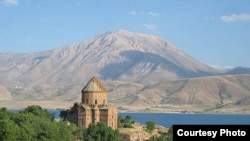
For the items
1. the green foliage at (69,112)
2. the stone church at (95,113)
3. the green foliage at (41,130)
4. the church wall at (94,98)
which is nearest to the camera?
the green foliage at (41,130)

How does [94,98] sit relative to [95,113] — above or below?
above

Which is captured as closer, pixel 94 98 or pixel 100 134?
pixel 100 134

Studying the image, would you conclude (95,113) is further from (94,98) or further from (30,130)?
(30,130)

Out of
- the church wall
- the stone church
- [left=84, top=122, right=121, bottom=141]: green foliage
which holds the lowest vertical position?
[left=84, top=122, right=121, bottom=141]: green foliage

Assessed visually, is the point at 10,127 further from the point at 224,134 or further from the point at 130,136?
the point at 224,134

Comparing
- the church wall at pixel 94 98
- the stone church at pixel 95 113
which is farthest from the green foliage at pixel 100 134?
the church wall at pixel 94 98

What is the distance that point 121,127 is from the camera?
82062 mm

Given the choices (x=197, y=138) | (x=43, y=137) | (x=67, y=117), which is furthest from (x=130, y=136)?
(x=197, y=138)

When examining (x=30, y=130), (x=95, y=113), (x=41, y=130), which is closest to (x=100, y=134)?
(x=95, y=113)

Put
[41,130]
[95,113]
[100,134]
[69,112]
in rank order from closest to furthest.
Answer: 1. [41,130]
2. [100,134]
3. [95,113]
4. [69,112]

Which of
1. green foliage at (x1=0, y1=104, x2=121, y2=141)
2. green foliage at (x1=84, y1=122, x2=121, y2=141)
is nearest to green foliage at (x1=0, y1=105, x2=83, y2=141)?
green foliage at (x1=0, y1=104, x2=121, y2=141)

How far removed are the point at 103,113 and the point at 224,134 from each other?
65.6 meters

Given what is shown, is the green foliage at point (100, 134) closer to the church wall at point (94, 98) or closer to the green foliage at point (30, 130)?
the green foliage at point (30, 130)

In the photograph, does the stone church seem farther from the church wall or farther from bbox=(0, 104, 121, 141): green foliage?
bbox=(0, 104, 121, 141): green foliage
